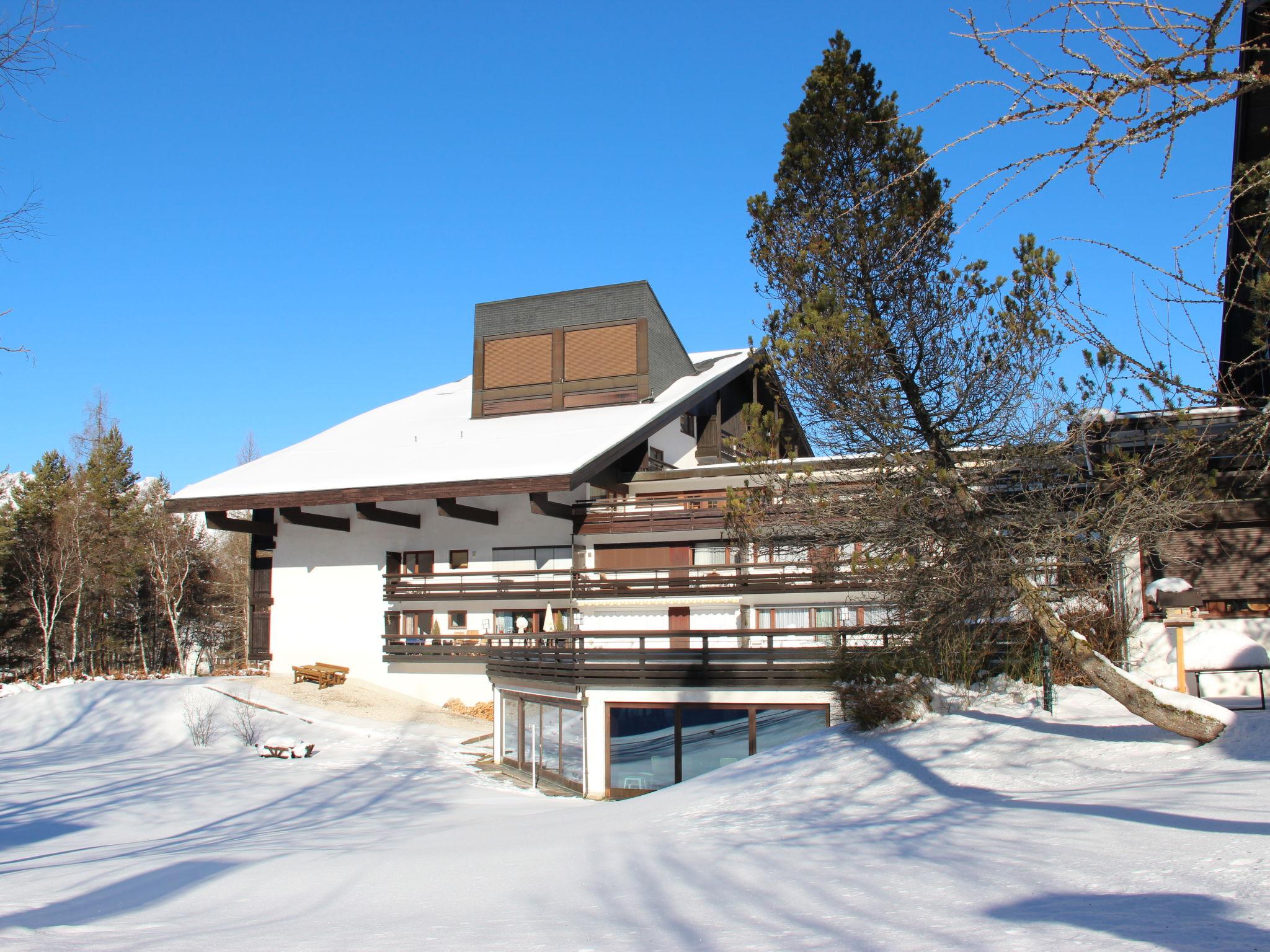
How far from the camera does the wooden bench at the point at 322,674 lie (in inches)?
971

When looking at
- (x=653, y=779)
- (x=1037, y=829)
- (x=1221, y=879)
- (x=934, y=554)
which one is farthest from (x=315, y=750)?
(x=1221, y=879)

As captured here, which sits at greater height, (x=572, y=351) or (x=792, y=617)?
(x=572, y=351)

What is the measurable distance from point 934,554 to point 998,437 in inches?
64.3

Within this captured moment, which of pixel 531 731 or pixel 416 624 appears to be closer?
pixel 531 731

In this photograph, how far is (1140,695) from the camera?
927cm

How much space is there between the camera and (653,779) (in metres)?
15.2

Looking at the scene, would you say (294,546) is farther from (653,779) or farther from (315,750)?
(653,779)

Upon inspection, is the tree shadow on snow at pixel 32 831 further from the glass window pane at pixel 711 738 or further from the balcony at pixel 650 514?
the balcony at pixel 650 514

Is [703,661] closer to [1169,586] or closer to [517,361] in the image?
[1169,586]

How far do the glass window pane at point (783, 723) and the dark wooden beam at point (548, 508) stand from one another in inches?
392

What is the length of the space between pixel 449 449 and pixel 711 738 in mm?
13325

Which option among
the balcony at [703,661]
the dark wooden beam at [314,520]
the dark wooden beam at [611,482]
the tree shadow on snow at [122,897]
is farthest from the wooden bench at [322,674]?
the tree shadow on snow at [122,897]

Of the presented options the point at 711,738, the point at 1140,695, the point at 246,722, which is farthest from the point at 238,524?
the point at 1140,695

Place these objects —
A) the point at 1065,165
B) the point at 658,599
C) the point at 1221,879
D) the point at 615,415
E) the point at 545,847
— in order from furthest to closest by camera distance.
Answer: the point at 615,415
the point at 658,599
the point at 545,847
the point at 1221,879
the point at 1065,165
